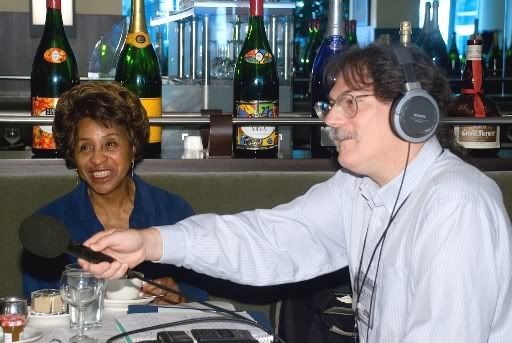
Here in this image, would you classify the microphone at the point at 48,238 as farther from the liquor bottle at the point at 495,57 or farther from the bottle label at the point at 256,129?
the liquor bottle at the point at 495,57

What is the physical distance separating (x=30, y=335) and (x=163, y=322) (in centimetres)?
22

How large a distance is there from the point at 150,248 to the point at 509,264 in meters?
0.58

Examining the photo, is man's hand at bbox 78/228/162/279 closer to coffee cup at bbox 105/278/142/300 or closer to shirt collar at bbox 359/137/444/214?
coffee cup at bbox 105/278/142/300

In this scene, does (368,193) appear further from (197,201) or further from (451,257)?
(197,201)

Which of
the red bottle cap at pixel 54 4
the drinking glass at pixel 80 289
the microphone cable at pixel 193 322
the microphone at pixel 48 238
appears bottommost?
the microphone cable at pixel 193 322

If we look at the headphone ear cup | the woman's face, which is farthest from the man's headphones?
the woman's face

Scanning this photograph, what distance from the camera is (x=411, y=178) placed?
1.50 metres

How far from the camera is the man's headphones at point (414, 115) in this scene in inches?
55.6

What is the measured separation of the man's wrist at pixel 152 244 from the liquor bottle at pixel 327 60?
0.72 m

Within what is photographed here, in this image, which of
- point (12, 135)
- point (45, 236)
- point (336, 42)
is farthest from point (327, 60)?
point (12, 135)

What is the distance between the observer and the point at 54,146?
7.10 feet

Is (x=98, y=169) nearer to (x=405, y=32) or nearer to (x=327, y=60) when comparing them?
(x=327, y=60)

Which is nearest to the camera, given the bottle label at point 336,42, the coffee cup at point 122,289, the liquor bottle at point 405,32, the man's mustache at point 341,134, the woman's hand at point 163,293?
the man's mustache at point 341,134

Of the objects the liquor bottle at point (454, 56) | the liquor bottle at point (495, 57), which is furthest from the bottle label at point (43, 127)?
the liquor bottle at point (495, 57)
